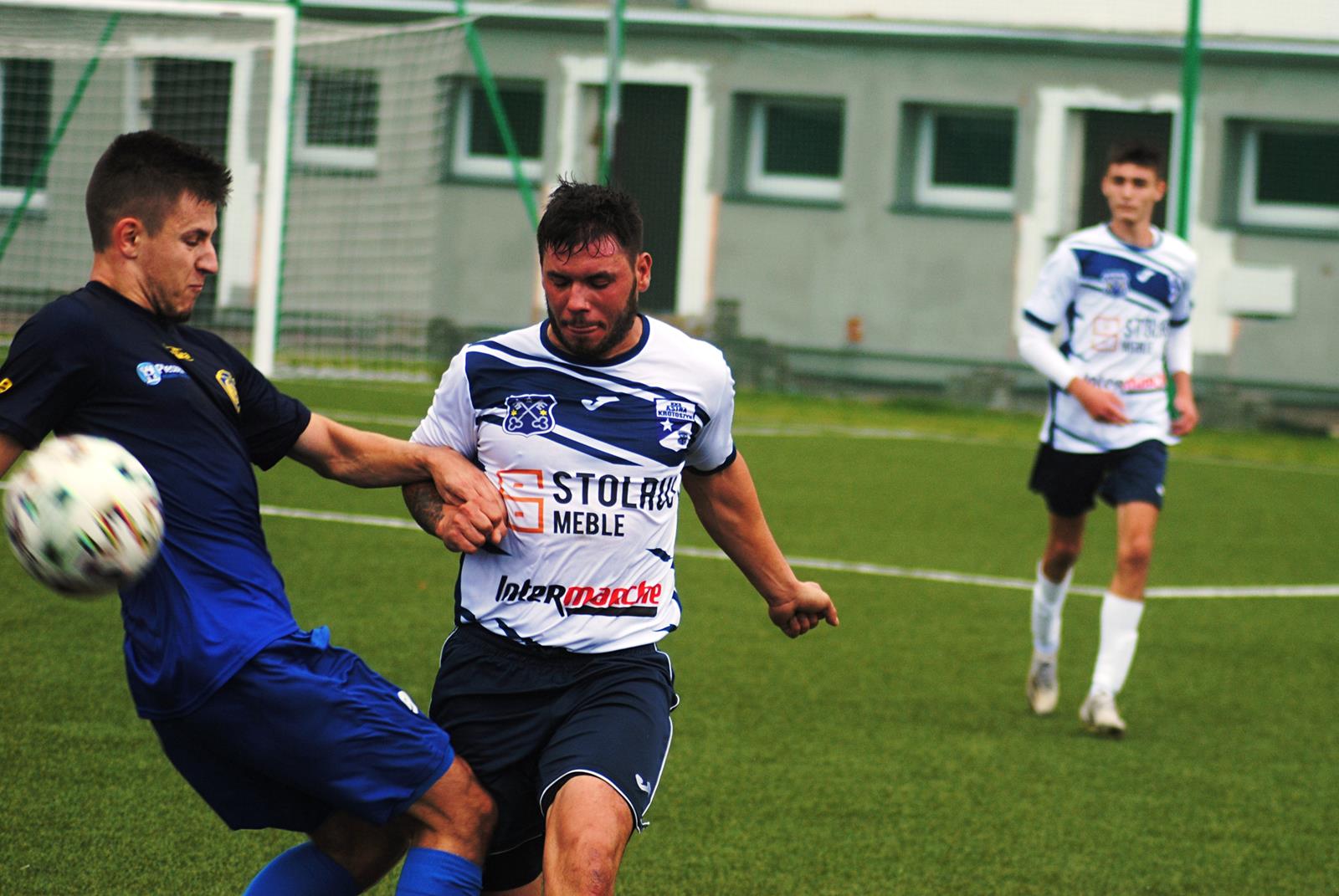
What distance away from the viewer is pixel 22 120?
15.4 metres

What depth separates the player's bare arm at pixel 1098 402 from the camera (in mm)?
7156

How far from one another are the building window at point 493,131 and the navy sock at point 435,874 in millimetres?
18939

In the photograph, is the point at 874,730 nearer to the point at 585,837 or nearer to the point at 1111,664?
the point at 1111,664

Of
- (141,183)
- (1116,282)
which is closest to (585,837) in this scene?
(141,183)

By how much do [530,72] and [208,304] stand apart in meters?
7.87

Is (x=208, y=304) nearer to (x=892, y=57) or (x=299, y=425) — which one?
(x=892, y=57)

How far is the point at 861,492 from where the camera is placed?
1310cm

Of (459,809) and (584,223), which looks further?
(584,223)

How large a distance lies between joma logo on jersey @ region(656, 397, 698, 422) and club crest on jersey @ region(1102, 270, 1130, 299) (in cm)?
390

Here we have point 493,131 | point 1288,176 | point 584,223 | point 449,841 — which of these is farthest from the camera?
point 493,131

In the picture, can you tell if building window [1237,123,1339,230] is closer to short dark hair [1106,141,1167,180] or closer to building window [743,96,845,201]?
building window [743,96,845,201]

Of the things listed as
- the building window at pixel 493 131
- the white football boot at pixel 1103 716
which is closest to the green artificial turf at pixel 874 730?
the white football boot at pixel 1103 716

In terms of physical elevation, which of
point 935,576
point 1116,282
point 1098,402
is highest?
point 1116,282

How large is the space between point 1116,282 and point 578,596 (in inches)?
166
